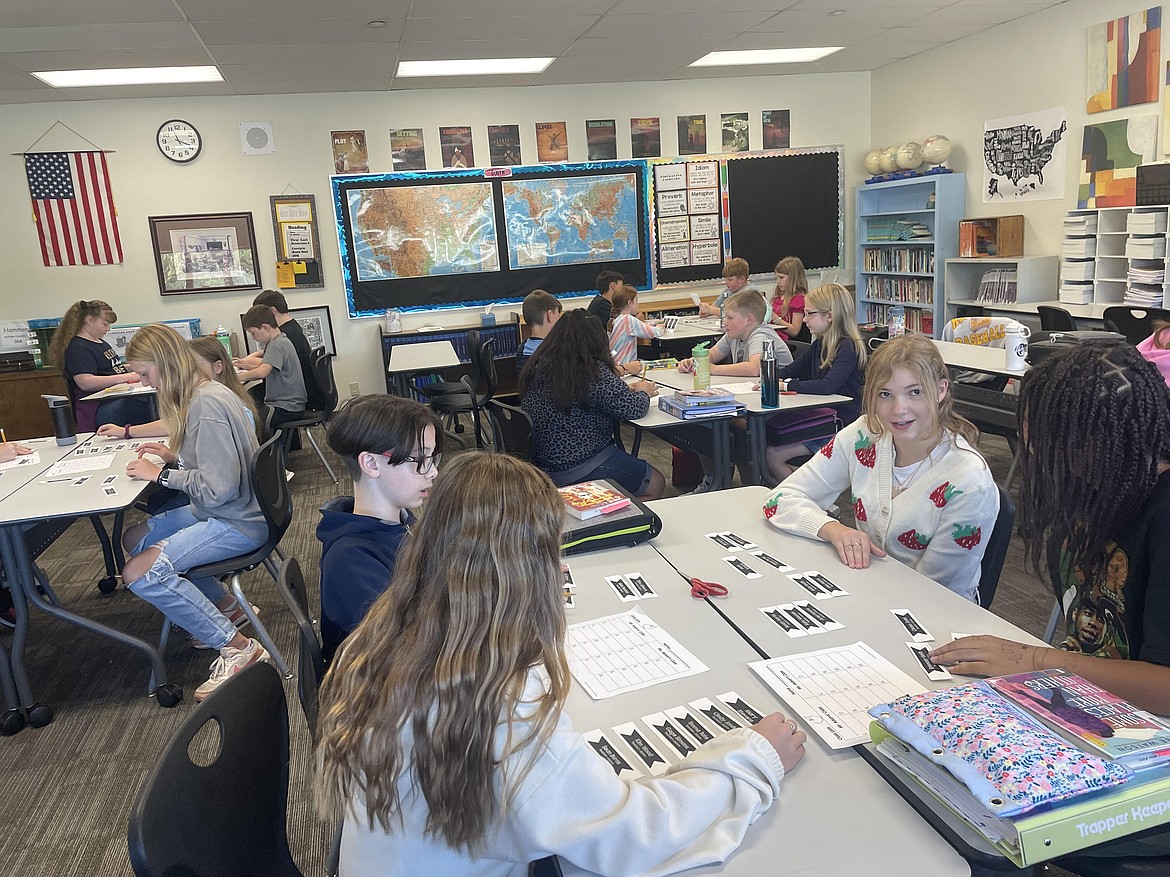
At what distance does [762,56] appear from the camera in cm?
716

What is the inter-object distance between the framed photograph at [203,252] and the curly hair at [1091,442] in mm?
7090

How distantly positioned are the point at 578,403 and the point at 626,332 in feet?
6.02

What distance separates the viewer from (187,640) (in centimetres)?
343

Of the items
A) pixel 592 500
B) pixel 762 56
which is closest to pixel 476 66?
pixel 762 56

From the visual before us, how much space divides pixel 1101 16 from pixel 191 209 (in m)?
7.12

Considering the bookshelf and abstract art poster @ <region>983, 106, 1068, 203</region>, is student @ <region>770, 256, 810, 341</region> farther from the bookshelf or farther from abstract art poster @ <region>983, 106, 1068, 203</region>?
abstract art poster @ <region>983, 106, 1068, 203</region>

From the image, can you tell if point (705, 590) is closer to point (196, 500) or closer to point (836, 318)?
point (196, 500)

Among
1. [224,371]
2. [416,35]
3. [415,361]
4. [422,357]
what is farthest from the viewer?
[422,357]

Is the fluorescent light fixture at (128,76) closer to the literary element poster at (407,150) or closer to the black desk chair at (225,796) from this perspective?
the literary element poster at (407,150)

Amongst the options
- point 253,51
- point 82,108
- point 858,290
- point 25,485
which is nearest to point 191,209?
point 82,108

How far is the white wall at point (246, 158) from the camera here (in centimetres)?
692

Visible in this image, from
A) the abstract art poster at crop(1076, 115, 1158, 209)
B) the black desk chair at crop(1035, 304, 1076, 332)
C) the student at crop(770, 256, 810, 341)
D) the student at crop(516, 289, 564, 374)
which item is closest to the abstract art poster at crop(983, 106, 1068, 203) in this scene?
the abstract art poster at crop(1076, 115, 1158, 209)

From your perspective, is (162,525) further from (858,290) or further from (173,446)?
(858,290)

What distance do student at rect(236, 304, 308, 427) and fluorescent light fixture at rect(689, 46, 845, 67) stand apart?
4.10m
